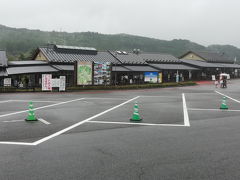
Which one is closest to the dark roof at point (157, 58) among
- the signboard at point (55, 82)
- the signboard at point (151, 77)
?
the signboard at point (151, 77)

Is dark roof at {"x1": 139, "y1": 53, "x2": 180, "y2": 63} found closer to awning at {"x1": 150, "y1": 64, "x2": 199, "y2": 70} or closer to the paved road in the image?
awning at {"x1": 150, "y1": 64, "x2": 199, "y2": 70}

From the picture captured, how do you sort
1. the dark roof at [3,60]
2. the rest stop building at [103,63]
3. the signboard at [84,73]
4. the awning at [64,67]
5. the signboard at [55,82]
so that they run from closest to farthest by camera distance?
the signboard at [55,82] < the signboard at [84,73] < the rest stop building at [103,63] < the dark roof at [3,60] < the awning at [64,67]

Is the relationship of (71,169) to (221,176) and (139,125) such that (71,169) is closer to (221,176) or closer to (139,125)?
(221,176)

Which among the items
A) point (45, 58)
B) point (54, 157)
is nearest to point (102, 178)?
point (54, 157)

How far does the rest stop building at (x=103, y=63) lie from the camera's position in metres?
31.4

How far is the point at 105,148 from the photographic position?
646cm

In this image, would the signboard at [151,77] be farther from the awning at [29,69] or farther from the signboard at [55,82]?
the signboard at [55,82]

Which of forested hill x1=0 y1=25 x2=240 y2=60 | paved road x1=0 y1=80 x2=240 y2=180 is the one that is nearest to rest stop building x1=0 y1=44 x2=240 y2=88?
paved road x1=0 y1=80 x2=240 y2=180

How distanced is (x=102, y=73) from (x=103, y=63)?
1.20 metres

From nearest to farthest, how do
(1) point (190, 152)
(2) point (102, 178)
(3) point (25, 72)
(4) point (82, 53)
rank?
1. (2) point (102, 178)
2. (1) point (190, 152)
3. (3) point (25, 72)
4. (4) point (82, 53)

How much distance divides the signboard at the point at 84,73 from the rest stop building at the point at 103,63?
0.41 metres

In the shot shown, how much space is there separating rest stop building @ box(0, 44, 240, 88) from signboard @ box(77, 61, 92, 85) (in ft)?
1.35

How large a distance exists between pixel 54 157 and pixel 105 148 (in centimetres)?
131

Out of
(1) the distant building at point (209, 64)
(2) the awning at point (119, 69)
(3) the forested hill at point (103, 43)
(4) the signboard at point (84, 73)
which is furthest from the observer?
(3) the forested hill at point (103, 43)
